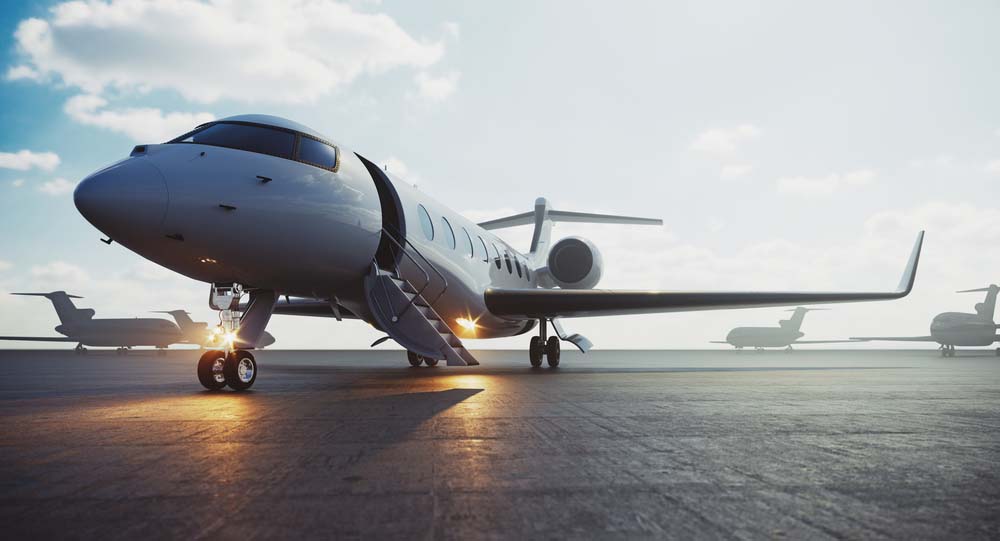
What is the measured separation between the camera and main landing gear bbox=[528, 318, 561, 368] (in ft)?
52.9

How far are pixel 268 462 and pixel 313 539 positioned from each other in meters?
1.44

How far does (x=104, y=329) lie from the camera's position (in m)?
35.3

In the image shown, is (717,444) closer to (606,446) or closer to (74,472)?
(606,446)

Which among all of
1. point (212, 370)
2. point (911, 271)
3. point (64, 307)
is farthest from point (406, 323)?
point (64, 307)

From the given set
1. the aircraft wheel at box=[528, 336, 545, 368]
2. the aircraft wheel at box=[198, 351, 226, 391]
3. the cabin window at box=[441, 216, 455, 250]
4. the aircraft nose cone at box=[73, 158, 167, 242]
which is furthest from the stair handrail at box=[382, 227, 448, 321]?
the aircraft wheel at box=[528, 336, 545, 368]

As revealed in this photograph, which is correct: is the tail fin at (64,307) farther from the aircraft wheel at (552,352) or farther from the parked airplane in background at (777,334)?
the parked airplane in background at (777,334)

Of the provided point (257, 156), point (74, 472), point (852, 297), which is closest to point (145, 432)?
point (74, 472)

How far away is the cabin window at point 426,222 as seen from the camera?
36.5ft

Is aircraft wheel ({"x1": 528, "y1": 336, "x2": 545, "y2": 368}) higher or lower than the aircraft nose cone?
lower

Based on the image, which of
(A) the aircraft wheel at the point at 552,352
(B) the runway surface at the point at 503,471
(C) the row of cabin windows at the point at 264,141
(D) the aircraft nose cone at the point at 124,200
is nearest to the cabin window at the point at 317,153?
(C) the row of cabin windows at the point at 264,141

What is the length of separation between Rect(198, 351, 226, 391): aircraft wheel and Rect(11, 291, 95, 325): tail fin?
35.3 metres

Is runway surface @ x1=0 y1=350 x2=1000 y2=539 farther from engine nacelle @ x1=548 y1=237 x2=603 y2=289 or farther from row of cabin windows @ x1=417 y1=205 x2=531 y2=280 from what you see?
engine nacelle @ x1=548 y1=237 x2=603 y2=289

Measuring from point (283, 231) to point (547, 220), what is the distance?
1569cm

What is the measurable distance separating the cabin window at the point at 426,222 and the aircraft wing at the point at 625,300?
2890 mm
